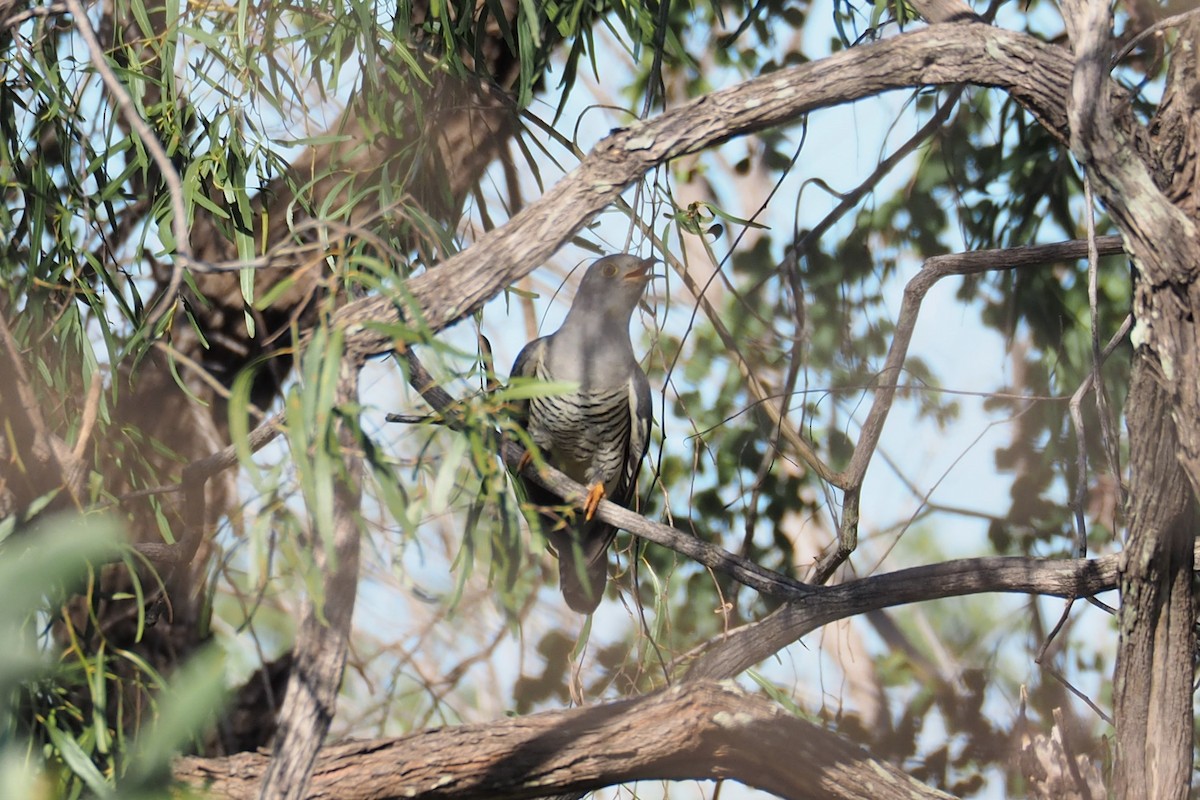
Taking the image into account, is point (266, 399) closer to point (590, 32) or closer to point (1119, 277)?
point (590, 32)

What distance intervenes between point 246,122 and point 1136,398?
1896 mm

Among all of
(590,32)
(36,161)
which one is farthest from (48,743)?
(590,32)

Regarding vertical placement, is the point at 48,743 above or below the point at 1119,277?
below

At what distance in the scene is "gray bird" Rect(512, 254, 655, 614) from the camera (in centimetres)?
309

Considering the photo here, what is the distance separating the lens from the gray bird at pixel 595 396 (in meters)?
Result: 3.09

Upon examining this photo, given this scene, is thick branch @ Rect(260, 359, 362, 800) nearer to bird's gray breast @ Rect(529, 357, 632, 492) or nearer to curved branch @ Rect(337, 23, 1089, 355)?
curved branch @ Rect(337, 23, 1089, 355)

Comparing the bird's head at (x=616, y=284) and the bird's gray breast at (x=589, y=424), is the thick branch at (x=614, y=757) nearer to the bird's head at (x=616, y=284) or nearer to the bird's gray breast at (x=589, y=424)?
the bird's gray breast at (x=589, y=424)

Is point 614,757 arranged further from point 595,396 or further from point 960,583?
point 595,396

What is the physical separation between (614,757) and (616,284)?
150 centimetres

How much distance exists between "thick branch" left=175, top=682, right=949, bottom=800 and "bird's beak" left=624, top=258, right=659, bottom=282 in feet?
4.56

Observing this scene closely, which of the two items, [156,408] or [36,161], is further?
[156,408]

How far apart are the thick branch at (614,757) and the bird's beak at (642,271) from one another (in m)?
1.39

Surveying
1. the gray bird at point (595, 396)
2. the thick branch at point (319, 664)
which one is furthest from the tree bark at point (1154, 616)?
the gray bird at point (595, 396)

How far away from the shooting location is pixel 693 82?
3957 mm
